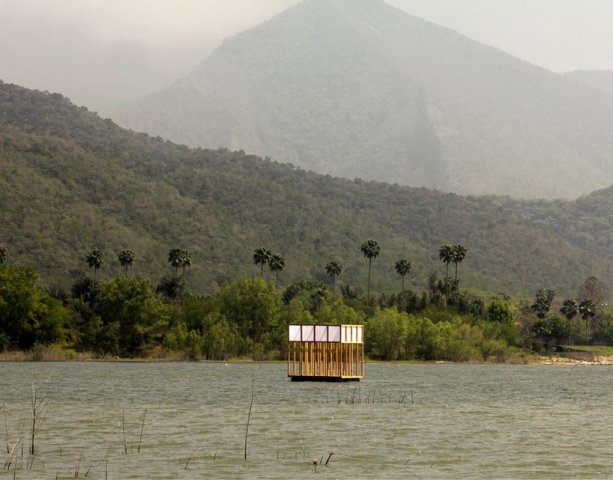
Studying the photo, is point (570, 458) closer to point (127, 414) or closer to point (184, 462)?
point (184, 462)

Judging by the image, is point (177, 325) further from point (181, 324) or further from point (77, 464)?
point (77, 464)

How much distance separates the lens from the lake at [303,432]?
42344 mm

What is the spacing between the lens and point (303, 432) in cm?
5725

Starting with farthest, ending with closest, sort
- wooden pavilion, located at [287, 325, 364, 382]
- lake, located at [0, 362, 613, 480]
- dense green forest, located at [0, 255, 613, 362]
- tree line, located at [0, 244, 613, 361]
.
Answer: tree line, located at [0, 244, 613, 361], dense green forest, located at [0, 255, 613, 362], wooden pavilion, located at [287, 325, 364, 382], lake, located at [0, 362, 613, 480]

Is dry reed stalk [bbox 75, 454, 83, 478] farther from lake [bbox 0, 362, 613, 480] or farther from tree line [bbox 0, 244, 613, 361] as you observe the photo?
tree line [bbox 0, 244, 613, 361]

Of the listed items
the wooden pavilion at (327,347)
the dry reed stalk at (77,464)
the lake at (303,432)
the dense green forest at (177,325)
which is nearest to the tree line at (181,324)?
the dense green forest at (177,325)

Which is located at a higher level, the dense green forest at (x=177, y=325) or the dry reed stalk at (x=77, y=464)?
the dense green forest at (x=177, y=325)

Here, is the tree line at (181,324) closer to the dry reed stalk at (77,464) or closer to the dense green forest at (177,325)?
the dense green forest at (177,325)

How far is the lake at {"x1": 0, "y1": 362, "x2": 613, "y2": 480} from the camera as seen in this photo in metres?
42.3

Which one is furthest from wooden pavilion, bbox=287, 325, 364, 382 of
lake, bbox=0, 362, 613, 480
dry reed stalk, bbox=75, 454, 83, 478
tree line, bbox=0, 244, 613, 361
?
tree line, bbox=0, 244, 613, 361

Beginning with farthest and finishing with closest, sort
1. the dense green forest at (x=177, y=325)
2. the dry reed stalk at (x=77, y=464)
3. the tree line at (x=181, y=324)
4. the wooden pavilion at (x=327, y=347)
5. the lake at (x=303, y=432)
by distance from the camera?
the tree line at (x=181, y=324) < the dense green forest at (x=177, y=325) < the wooden pavilion at (x=327, y=347) < the lake at (x=303, y=432) < the dry reed stalk at (x=77, y=464)

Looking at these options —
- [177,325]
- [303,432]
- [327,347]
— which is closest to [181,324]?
[177,325]

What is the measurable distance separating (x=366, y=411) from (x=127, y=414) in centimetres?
1585

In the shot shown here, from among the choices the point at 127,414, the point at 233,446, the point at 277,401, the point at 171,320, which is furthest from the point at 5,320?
the point at 233,446
